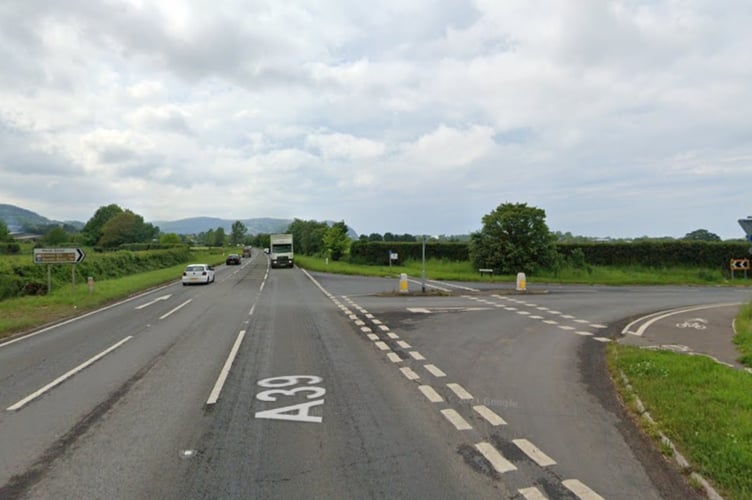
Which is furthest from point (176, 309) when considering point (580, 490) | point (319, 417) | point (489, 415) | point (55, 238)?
point (55, 238)

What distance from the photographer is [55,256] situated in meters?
20.8

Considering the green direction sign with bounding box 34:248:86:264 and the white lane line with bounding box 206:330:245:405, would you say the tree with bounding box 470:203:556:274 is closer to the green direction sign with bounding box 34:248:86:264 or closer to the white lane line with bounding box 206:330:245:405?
the green direction sign with bounding box 34:248:86:264

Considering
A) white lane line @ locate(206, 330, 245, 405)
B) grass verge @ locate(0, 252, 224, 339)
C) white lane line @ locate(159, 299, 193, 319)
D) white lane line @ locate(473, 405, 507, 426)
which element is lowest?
grass verge @ locate(0, 252, 224, 339)

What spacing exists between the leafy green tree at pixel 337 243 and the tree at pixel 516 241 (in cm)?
2685

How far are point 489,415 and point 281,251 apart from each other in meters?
47.2

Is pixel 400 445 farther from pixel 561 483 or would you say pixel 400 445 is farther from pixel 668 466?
pixel 668 466

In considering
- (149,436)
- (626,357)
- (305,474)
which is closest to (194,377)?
(149,436)

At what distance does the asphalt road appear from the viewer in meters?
3.88

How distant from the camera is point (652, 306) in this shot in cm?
1775

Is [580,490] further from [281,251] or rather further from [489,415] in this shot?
[281,251]

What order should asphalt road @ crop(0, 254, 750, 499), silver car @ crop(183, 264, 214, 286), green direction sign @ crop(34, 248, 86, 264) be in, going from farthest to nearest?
silver car @ crop(183, 264, 214, 286) → green direction sign @ crop(34, 248, 86, 264) → asphalt road @ crop(0, 254, 750, 499)

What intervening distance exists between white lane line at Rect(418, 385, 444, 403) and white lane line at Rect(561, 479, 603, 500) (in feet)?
7.48

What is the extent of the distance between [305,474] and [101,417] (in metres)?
2.99

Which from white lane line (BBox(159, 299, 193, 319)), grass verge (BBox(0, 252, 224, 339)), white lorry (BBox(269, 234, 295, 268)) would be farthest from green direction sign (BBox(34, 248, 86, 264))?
white lorry (BBox(269, 234, 295, 268))
